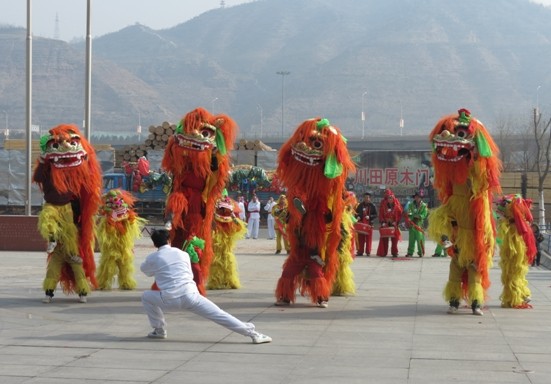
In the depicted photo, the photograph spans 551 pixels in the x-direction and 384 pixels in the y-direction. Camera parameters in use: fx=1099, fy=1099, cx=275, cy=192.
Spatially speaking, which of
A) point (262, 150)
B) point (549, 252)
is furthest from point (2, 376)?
point (262, 150)

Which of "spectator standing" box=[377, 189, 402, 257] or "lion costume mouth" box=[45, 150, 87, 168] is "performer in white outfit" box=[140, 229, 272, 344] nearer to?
"lion costume mouth" box=[45, 150, 87, 168]

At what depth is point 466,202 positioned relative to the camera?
1334 cm

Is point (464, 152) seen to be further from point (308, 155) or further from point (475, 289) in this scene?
point (308, 155)

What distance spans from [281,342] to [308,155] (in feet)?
11.3

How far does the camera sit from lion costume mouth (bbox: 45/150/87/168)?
14.0 meters

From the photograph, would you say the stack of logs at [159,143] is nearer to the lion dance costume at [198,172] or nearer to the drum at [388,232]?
the drum at [388,232]

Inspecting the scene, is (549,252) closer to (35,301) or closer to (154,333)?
(35,301)

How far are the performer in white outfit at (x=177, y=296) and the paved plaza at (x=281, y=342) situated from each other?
0.21 meters

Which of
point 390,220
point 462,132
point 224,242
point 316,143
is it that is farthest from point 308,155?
point 390,220

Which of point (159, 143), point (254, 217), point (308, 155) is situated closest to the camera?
point (308, 155)

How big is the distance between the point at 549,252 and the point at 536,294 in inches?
398

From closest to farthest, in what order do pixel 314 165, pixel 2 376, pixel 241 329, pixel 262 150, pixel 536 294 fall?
pixel 2 376, pixel 241 329, pixel 314 165, pixel 536 294, pixel 262 150

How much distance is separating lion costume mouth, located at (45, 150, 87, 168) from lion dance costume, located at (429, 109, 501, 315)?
4.53m

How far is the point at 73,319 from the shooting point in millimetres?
12609
